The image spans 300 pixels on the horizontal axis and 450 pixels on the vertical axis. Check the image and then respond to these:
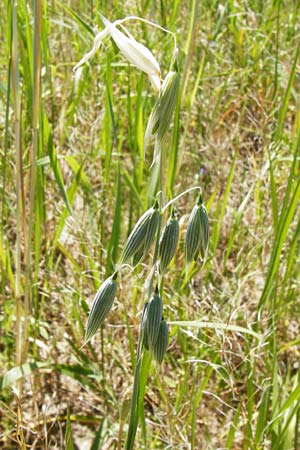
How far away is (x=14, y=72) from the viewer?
1.34 meters

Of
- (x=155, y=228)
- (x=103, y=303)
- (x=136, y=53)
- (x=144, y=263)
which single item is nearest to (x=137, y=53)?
(x=136, y=53)

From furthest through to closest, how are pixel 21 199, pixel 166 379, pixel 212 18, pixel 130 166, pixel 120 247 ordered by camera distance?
1. pixel 212 18
2. pixel 130 166
3. pixel 120 247
4. pixel 166 379
5. pixel 21 199

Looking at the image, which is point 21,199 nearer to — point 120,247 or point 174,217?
point 120,247

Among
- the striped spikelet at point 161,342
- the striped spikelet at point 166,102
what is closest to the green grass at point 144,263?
the striped spikelet at point 161,342

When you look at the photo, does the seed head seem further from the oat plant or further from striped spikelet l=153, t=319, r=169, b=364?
striped spikelet l=153, t=319, r=169, b=364

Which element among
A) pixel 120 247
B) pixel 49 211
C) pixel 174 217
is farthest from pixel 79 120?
pixel 174 217

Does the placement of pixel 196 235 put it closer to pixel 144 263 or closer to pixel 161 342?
pixel 161 342

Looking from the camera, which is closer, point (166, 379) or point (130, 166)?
point (166, 379)

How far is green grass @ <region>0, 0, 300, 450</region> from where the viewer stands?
144cm

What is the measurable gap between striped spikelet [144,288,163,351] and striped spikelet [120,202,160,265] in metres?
0.07

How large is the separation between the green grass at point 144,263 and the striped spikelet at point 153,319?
237mm

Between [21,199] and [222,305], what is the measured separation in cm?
58

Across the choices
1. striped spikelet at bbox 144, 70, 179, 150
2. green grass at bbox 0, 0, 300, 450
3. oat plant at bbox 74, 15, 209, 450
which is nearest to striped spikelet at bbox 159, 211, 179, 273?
oat plant at bbox 74, 15, 209, 450

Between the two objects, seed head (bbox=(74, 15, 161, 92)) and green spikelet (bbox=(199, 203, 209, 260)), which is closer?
seed head (bbox=(74, 15, 161, 92))
